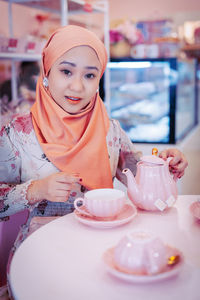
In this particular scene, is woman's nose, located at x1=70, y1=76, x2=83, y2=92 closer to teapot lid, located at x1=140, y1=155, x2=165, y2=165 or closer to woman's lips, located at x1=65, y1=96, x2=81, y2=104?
woman's lips, located at x1=65, y1=96, x2=81, y2=104

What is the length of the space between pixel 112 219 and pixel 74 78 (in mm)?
561

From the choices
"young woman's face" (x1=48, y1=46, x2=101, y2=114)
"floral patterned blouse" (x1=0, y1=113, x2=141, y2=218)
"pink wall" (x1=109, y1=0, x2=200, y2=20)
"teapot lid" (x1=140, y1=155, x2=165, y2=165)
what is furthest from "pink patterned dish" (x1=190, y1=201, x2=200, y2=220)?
"pink wall" (x1=109, y1=0, x2=200, y2=20)

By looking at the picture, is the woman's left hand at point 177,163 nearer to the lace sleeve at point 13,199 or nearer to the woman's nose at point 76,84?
the woman's nose at point 76,84

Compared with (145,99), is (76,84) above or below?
above

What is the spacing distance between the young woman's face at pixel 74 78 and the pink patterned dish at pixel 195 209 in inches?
22.1

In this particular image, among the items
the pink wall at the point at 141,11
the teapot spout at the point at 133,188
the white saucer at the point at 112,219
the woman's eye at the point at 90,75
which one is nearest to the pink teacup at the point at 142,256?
the white saucer at the point at 112,219

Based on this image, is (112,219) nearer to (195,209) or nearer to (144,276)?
(195,209)

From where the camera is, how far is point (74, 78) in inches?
55.8

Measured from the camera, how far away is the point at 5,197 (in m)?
1.30

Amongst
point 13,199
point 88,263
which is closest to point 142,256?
point 88,263

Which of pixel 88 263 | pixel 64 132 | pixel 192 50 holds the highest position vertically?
pixel 192 50

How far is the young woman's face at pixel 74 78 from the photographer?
4.62 feet

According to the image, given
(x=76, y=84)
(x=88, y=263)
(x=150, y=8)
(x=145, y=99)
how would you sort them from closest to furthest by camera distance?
(x=88, y=263), (x=76, y=84), (x=145, y=99), (x=150, y=8)

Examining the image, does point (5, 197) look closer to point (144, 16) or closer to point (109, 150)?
point (109, 150)
